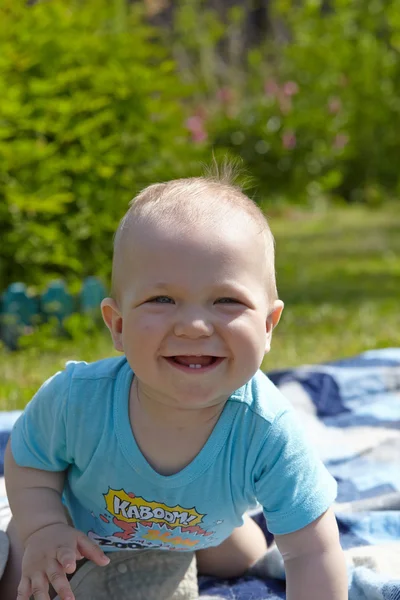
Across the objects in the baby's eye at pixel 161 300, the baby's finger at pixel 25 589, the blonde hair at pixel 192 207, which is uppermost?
the blonde hair at pixel 192 207

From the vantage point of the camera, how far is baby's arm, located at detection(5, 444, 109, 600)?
169 cm

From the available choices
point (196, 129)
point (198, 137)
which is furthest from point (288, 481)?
point (196, 129)

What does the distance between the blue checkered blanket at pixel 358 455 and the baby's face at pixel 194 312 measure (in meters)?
0.67

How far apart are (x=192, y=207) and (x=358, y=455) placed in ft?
4.88

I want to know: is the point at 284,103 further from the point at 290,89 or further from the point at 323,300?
the point at 323,300

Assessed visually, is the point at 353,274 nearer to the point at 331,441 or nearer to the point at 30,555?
the point at 331,441

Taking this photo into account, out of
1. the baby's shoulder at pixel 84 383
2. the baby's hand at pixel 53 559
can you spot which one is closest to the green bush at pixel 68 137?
the baby's shoulder at pixel 84 383

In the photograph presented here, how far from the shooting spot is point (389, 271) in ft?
21.1

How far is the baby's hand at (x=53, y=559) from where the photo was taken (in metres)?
1.68

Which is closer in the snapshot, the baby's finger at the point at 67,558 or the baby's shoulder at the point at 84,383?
the baby's finger at the point at 67,558

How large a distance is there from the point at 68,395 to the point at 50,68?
127 inches

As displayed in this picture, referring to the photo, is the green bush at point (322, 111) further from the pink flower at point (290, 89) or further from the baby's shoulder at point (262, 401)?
the baby's shoulder at point (262, 401)

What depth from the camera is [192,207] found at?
1.69 m

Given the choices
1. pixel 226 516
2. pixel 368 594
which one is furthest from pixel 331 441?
pixel 226 516
